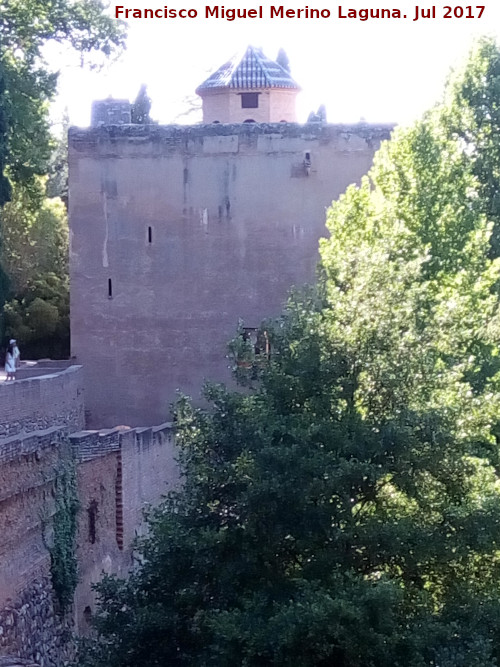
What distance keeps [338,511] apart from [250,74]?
20233 millimetres

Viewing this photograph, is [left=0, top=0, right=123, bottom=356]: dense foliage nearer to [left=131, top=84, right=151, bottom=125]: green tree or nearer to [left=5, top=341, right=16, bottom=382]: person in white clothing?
[left=5, top=341, right=16, bottom=382]: person in white clothing

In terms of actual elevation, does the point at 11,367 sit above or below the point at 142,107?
below

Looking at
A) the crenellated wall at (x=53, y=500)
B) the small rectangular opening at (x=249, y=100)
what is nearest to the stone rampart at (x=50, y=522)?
the crenellated wall at (x=53, y=500)

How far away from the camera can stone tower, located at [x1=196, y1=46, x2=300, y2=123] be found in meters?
29.4

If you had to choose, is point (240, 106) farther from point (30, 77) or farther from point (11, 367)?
point (11, 367)

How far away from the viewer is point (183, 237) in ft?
75.1

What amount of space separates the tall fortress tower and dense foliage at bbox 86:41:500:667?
9.60 meters

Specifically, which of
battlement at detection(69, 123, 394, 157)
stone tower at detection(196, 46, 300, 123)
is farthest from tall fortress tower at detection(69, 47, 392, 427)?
stone tower at detection(196, 46, 300, 123)

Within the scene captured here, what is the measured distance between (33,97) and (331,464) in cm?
1568

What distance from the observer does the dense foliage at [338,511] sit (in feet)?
34.7

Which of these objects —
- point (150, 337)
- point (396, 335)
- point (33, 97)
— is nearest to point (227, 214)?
point (150, 337)

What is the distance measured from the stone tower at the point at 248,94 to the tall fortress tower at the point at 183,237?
6.64 metres

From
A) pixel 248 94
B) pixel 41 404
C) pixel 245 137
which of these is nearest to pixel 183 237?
pixel 245 137

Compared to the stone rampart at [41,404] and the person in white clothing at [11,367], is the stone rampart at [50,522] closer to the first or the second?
the stone rampart at [41,404]
